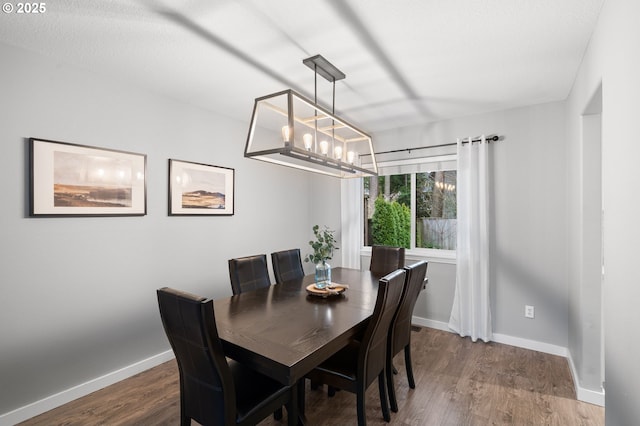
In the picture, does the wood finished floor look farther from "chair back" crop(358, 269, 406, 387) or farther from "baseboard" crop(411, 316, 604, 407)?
"chair back" crop(358, 269, 406, 387)

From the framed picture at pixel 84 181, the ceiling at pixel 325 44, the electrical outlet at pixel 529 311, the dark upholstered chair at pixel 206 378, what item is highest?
the ceiling at pixel 325 44

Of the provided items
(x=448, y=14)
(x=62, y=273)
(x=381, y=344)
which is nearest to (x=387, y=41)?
(x=448, y=14)

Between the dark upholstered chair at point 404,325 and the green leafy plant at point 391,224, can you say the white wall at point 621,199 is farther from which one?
the green leafy plant at point 391,224

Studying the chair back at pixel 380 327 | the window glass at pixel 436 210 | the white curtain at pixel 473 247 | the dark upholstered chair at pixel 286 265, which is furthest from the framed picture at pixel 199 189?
the white curtain at pixel 473 247

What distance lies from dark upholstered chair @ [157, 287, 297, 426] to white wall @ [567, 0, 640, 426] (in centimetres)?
152

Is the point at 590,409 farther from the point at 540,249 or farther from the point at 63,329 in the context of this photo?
the point at 63,329

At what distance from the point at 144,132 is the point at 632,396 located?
3585mm

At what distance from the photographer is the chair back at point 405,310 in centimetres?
226

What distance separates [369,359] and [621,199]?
Result: 1506 mm

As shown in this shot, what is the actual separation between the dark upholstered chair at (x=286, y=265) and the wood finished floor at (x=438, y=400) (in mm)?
1064

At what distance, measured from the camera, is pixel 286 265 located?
127 inches

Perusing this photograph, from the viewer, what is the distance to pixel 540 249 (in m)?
3.26

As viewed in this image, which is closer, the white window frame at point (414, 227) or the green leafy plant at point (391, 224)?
the white window frame at point (414, 227)

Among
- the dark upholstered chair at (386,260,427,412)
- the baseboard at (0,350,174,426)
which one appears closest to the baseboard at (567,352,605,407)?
the dark upholstered chair at (386,260,427,412)
